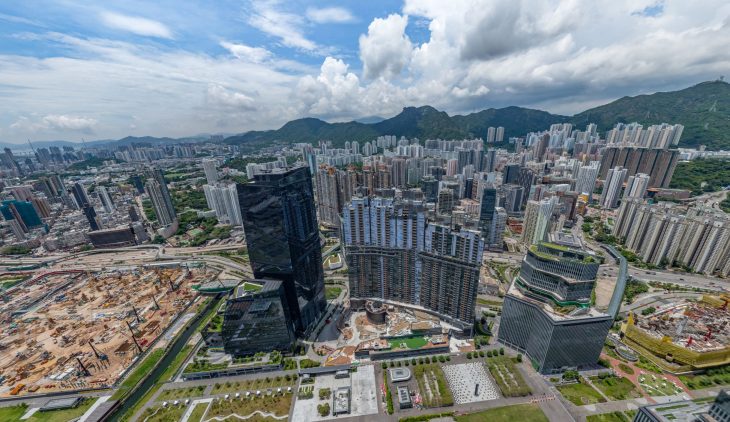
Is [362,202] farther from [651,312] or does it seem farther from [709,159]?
[709,159]

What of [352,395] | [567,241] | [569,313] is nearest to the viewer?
[569,313]

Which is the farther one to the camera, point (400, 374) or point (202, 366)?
point (202, 366)

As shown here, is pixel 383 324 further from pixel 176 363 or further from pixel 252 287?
pixel 176 363

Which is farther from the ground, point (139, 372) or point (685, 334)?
point (685, 334)

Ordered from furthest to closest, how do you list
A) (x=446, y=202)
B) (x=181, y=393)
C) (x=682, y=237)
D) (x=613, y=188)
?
(x=613, y=188), (x=446, y=202), (x=682, y=237), (x=181, y=393)

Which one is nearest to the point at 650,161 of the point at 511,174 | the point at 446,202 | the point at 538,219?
the point at 511,174

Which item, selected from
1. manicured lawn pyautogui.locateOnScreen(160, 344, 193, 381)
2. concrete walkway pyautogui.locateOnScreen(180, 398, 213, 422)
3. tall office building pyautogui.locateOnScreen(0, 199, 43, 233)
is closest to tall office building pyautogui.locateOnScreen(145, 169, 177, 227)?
tall office building pyautogui.locateOnScreen(0, 199, 43, 233)

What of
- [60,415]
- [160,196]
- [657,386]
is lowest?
[60,415]

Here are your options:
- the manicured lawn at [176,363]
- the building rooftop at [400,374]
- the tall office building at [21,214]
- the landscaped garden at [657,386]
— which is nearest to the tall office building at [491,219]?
the landscaped garden at [657,386]
